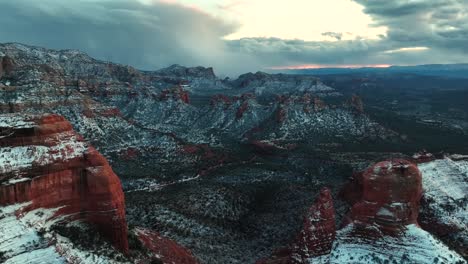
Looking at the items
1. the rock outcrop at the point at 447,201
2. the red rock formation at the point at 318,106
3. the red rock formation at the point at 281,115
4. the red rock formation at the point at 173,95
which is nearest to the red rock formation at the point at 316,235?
the rock outcrop at the point at 447,201

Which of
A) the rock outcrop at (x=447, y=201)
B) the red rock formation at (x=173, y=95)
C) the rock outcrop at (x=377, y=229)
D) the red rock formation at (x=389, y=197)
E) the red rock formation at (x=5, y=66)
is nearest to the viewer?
the rock outcrop at (x=377, y=229)

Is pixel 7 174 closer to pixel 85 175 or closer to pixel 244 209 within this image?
pixel 85 175

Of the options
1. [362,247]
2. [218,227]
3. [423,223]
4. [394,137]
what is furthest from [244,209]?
[394,137]

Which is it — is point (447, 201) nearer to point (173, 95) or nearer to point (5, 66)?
point (5, 66)

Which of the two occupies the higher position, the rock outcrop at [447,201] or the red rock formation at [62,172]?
the red rock formation at [62,172]

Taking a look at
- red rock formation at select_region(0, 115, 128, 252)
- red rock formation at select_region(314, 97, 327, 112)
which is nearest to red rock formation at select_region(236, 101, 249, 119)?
red rock formation at select_region(314, 97, 327, 112)

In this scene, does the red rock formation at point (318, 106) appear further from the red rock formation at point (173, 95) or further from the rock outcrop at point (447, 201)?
the rock outcrop at point (447, 201)

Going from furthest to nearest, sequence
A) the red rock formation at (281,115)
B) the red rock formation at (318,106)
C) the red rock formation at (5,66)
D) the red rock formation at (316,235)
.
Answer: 1. the red rock formation at (318,106)
2. the red rock formation at (281,115)
3. the red rock formation at (5,66)
4. the red rock formation at (316,235)
